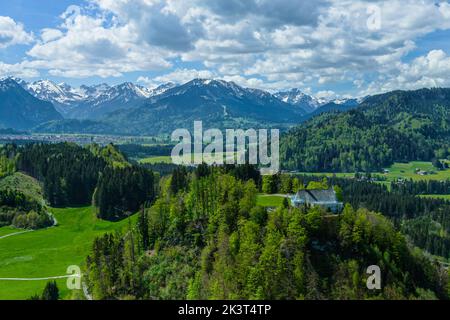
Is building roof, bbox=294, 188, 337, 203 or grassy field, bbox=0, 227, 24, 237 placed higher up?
building roof, bbox=294, 188, 337, 203

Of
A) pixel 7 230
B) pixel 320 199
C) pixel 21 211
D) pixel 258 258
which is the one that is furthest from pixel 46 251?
pixel 320 199

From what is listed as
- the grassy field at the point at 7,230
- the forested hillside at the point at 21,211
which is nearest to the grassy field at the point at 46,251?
the grassy field at the point at 7,230

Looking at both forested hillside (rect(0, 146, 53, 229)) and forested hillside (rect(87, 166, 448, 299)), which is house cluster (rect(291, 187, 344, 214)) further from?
forested hillside (rect(0, 146, 53, 229))

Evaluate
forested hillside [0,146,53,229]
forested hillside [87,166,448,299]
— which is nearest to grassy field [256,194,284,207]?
forested hillside [87,166,448,299]

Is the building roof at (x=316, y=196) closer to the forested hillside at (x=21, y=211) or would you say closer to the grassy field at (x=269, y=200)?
the grassy field at (x=269, y=200)

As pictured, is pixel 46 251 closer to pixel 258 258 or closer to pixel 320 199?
pixel 258 258
